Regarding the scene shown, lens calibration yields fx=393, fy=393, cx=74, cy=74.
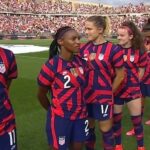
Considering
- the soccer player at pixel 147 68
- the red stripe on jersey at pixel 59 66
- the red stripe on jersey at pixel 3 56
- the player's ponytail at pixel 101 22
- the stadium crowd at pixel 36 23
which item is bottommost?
the stadium crowd at pixel 36 23

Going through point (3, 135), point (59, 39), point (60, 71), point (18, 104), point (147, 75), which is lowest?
point (18, 104)

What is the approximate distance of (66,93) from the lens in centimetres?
423

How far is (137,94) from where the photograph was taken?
584 cm

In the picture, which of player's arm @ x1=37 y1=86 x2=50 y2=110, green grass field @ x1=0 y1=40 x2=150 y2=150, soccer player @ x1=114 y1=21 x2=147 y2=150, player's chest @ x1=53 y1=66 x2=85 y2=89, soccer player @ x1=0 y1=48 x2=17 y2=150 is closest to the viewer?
soccer player @ x1=0 y1=48 x2=17 y2=150

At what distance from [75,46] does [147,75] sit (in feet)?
11.7

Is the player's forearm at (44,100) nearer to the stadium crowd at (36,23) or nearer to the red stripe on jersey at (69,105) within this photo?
the red stripe on jersey at (69,105)

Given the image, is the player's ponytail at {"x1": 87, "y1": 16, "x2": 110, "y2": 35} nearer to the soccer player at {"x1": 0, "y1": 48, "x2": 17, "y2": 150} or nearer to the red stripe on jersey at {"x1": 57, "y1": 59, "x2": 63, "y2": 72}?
the red stripe on jersey at {"x1": 57, "y1": 59, "x2": 63, "y2": 72}

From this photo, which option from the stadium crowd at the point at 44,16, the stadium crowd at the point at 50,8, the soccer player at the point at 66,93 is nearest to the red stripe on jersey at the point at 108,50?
the soccer player at the point at 66,93

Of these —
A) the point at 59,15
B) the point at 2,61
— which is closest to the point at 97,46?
the point at 2,61

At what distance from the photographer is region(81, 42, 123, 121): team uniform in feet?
16.3

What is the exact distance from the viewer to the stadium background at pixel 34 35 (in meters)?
7.31

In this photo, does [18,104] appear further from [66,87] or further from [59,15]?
[59,15]

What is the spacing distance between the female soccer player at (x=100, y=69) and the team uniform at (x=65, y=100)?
670 mm

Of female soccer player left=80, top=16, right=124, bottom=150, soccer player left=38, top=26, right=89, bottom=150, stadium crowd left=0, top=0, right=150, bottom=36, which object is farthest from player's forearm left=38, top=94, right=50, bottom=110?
stadium crowd left=0, top=0, right=150, bottom=36
